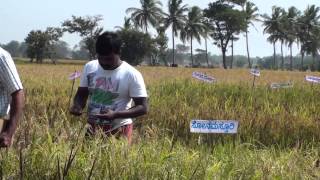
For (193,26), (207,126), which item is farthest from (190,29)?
(207,126)

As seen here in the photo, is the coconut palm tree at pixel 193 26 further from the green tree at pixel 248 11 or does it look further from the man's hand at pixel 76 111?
the man's hand at pixel 76 111

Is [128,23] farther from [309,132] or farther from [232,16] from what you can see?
[309,132]

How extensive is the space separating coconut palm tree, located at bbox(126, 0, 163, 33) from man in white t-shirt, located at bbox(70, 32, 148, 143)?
209 ft

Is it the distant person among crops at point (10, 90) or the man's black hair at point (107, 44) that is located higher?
the man's black hair at point (107, 44)

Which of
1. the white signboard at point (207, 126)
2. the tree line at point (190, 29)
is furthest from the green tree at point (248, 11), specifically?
the white signboard at point (207, 126)

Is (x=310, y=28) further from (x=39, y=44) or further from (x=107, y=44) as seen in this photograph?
(x=107, y=44)

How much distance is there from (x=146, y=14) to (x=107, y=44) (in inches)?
2547

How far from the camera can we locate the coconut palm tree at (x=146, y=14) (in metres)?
67.8

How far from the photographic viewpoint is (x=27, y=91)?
10.1m

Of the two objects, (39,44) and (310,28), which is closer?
(39,44)

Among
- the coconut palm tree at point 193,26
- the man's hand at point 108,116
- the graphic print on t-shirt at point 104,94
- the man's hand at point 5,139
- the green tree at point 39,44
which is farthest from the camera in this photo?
the coconut palm tree at point 193,26

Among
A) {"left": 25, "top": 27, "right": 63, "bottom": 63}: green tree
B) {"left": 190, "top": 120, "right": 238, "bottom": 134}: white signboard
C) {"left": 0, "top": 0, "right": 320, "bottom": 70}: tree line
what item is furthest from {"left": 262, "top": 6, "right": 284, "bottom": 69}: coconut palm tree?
{"left": 190, "top": 120, "right": 238, "bottom": 134}: white signboard

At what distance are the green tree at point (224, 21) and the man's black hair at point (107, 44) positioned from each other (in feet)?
201

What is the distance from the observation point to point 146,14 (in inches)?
2685
